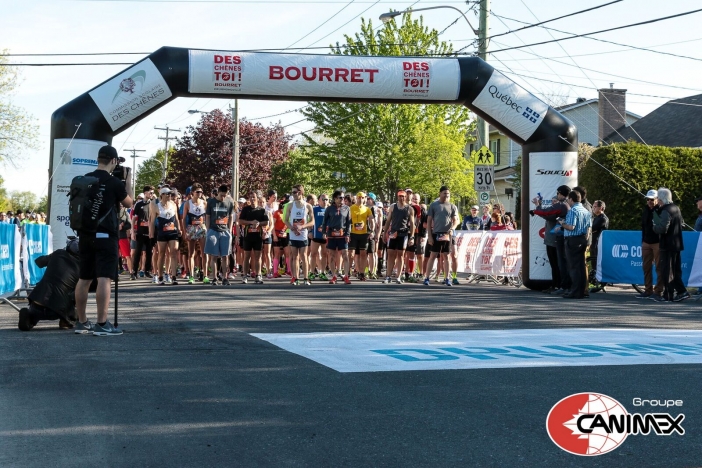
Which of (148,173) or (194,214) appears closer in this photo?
(194,214)

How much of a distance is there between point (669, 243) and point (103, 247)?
10.0 m

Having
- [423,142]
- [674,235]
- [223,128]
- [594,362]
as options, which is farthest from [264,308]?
[223,128]

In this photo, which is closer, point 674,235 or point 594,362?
point 594,362

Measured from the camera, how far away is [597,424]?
17.0 feet

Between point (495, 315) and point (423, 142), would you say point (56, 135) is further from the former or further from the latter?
point (423, 142)

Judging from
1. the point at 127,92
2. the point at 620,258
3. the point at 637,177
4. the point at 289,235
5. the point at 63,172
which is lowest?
the point at 620,258

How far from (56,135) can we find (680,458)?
45.5 ft

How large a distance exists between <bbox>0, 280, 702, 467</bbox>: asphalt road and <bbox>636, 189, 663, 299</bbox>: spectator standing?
249 inches

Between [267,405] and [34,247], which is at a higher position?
[34,247]

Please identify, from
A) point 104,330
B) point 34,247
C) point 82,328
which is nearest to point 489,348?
point 104,330

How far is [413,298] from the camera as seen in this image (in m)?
14.7

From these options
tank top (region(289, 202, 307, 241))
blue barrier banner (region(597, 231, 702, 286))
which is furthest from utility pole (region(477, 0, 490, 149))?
tank top (region(289, 202, 307, 241))

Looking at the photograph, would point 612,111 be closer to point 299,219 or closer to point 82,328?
point 299,219

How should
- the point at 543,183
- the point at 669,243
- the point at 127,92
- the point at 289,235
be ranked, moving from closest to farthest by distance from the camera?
the point at 669,243 < the point at 127,92 < the point at 543,183 < the point at 289,235
